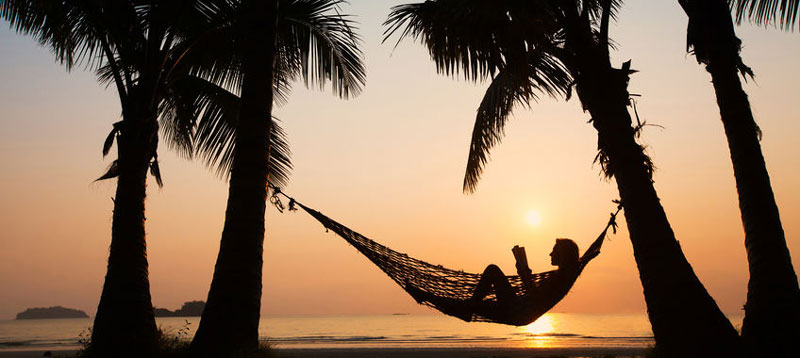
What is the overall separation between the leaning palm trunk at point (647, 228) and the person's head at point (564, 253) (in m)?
0.71

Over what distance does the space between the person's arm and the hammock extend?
0.16 feet

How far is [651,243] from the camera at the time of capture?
512 cm

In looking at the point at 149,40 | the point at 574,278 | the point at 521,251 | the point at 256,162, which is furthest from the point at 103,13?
the point at 574,278

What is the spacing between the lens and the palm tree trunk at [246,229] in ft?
16.8

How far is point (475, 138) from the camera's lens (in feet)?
27.2

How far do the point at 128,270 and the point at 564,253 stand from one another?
15.0 feet

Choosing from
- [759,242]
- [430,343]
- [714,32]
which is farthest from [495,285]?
[430,343]

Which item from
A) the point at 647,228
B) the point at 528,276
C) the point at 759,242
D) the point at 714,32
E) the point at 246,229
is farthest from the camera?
the point at 528,276

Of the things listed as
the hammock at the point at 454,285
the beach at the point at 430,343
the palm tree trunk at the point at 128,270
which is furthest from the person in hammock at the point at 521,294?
the palm tree trunk at the point at 128,270

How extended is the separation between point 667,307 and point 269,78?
161 inches

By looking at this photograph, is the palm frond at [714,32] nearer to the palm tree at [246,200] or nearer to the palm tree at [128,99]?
the palm tree at [246,200]

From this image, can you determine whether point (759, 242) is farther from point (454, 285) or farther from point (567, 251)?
point (454, 285)

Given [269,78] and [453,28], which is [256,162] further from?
[453,28]

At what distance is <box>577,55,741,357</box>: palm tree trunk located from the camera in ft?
15.6
